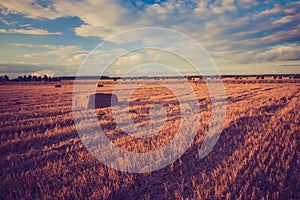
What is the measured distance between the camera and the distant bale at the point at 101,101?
653 inches

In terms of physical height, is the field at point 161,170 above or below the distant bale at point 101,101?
below

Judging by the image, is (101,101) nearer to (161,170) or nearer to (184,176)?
(161,170)

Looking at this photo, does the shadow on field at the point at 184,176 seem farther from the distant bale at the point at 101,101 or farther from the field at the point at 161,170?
the distant bale at the point at 101,101

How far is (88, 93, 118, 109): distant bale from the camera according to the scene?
16575 mm

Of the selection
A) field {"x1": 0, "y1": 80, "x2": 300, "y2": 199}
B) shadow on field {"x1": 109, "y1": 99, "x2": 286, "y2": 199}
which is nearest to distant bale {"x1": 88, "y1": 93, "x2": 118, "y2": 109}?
field {"x1": 0, "y1": 80, "x2": 300, "y2": 199}

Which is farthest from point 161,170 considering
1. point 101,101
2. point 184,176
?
point 101,101

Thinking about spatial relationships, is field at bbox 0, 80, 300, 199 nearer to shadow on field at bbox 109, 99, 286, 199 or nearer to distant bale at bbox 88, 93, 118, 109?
shadow on field at bbox 109, 99, 286, 199

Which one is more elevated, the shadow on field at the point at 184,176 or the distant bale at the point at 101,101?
the distant bale at the point at 101,101

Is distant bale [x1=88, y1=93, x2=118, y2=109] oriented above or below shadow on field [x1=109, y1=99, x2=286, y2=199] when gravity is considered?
above

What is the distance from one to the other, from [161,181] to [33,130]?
23.6ft

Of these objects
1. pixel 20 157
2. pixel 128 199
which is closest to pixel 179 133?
pixel 128 199

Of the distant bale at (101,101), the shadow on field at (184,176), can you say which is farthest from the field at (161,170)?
the distant bale at (101,101)

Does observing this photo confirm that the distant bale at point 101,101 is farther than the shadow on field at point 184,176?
Yes

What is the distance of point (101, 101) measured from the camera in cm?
1736
